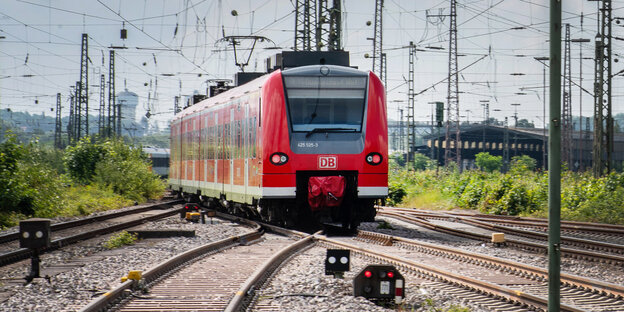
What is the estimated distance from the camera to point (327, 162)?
1606 cm

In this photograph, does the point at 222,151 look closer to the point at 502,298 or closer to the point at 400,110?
the point at 502,298

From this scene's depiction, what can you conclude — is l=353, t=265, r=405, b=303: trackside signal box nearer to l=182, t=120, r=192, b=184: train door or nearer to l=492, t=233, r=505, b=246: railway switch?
l=492, t=233, r=505, b=246: railway switch

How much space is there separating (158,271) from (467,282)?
4027 millimetres

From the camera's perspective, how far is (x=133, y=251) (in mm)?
13797

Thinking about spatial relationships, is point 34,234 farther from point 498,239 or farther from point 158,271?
point 498,239

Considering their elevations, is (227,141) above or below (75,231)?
above

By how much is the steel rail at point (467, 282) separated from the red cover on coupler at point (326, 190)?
244cm

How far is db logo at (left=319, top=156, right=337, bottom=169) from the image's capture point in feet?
52.6

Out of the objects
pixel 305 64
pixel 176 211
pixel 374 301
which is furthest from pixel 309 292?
pixel 176 211

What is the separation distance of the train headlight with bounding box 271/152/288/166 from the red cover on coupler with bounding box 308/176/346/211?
0.67 meters

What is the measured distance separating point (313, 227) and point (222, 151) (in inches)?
147

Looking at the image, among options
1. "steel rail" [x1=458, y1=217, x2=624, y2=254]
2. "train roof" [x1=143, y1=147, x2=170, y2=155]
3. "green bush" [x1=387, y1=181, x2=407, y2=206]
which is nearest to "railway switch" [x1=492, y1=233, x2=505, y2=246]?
"steel rail" [x1=458, y1=217, x2=624, y2=254]

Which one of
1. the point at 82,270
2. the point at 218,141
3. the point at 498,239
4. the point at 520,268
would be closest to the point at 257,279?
the point at 82,270

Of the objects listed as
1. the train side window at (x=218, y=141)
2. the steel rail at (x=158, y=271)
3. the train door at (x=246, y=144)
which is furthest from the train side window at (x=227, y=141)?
the steel rail at (x=158, y=271)
